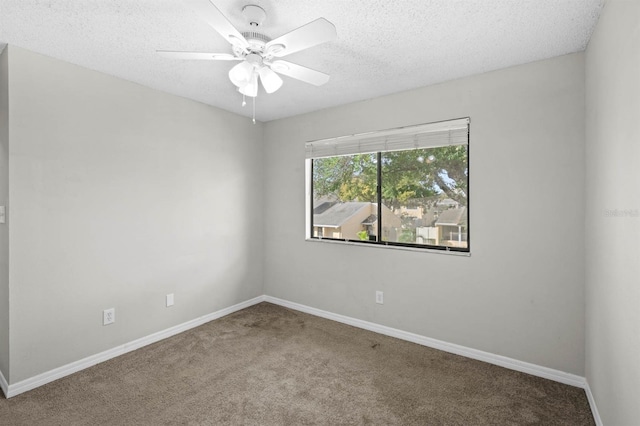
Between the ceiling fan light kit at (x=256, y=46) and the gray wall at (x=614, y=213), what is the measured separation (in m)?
1.34

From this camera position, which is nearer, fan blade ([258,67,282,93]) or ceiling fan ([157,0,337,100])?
ceiling fan ([157,0,337,100])

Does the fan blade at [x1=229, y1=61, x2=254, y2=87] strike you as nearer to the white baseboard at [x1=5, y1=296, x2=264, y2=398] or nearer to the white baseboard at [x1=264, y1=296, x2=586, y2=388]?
the white baseboard at [x1=5, y1=296, x2=264, y2=398]

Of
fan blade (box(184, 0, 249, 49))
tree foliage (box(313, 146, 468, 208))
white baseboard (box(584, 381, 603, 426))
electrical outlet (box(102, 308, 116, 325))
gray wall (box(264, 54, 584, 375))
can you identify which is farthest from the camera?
tree foliage (box(313, 146, 468, 208))

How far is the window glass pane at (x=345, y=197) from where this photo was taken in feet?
11.4

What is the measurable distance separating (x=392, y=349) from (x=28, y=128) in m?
3.34

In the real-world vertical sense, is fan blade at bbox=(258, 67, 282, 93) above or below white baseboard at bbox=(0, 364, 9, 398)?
above

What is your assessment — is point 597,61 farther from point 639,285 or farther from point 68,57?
point 68,57

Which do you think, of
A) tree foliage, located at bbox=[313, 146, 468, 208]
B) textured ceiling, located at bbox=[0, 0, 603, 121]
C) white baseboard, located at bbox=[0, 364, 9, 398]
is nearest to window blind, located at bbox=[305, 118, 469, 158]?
tree foliage, located at bbox=[313, 146, 468, 208]

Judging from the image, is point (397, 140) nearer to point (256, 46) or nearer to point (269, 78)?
point (269, 78)

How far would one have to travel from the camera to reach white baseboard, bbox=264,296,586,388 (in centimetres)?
238

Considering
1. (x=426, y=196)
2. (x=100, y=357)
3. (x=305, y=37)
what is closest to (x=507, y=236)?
(x=426, y=196)

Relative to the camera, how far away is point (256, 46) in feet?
6.14

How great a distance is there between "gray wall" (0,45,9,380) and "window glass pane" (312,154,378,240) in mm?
2698

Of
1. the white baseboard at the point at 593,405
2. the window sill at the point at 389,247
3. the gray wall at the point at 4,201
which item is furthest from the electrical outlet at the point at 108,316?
the white baseboard at the point at 593,405
